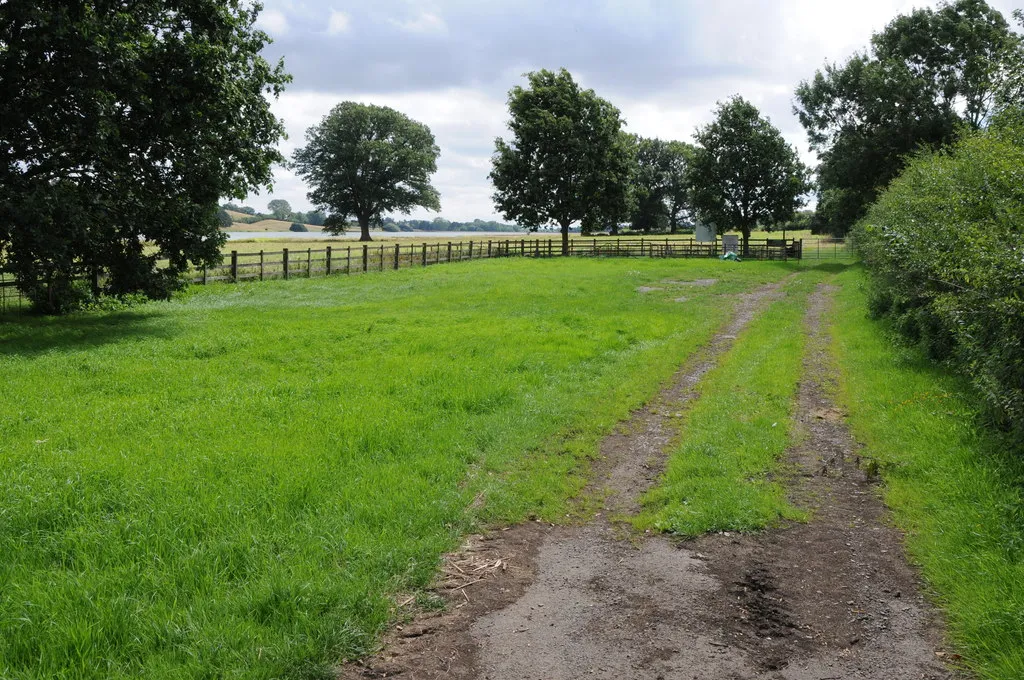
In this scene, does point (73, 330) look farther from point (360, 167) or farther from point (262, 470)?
point (360, 167)

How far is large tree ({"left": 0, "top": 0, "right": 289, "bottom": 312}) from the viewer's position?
48.4 feet

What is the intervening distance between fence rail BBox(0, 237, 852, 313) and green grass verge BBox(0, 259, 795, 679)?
1148 centimetres

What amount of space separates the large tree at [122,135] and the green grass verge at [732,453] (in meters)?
13.8

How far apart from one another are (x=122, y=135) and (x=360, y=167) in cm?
6782

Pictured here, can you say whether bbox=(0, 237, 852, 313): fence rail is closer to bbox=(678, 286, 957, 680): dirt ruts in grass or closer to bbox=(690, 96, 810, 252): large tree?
bbox=(690, 96, 810, 252): large tree

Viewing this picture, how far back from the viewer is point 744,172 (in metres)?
54.6

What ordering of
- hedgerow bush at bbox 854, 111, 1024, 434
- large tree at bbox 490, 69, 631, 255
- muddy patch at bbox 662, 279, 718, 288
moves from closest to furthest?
hedgerow bush at bbox 854, 111, 1024, 434 → muddy patch at bbox 662, 279, 718, 288 → large tree at bbox 490, 69, 631, 255

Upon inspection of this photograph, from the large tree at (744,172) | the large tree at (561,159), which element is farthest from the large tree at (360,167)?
the large tree at (744,172)

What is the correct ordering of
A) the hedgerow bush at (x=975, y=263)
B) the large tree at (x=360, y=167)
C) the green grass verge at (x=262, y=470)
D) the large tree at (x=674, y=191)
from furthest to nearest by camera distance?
1. the large tree at (x=674, y=191)
2. the large tree at (x=360, y=167)
3. the hedgerow bush at (x=975, y=263)
4. the green grass verge at (x=262, y=470)

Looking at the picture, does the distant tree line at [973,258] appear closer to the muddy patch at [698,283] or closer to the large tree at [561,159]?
the muddy patch at [698,283]

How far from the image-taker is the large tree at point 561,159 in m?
58.3

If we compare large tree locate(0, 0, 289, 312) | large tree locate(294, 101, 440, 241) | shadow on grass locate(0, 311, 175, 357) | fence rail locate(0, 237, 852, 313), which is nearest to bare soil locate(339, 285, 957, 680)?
shadow on grass locate(0, 311, 175, 357)

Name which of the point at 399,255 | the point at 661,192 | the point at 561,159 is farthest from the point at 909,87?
the point at 661,192

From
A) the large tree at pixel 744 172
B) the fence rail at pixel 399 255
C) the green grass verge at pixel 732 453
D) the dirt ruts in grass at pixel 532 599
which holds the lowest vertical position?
the dirt ruts in grass at pixel 532 599
